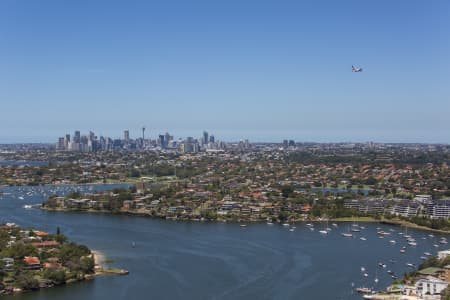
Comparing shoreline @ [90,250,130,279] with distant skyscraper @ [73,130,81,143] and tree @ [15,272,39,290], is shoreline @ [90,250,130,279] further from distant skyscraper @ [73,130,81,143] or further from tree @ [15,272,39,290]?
distant skyscraper @ [73,130,81,143]

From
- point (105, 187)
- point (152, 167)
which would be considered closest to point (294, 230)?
point (105, 187)

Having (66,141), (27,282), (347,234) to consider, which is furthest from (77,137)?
(27,282)

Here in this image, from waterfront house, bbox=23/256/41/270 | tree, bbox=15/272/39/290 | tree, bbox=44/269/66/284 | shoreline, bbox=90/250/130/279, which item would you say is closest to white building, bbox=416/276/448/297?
shoreline, bbox=90/250/130/279

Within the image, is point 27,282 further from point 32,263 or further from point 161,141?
point 161,141

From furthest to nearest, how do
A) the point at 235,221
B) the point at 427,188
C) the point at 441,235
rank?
the point at 427,188 → the point at 235,221 → the point at 441,235

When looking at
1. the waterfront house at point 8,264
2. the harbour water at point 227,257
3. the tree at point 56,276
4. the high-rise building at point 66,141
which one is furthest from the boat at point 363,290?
the high-rise building at point 66,141

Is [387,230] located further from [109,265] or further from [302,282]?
[109,265]
